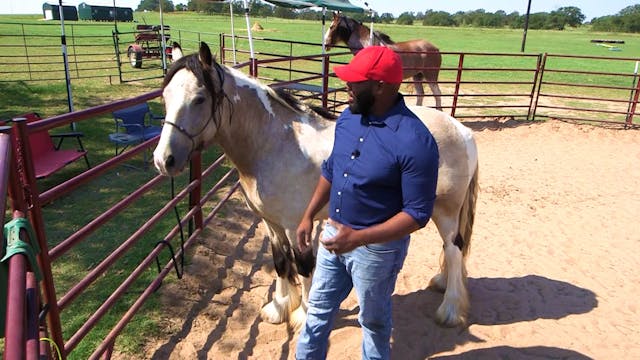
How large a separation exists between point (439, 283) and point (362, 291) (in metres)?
1.99

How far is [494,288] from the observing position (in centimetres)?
396

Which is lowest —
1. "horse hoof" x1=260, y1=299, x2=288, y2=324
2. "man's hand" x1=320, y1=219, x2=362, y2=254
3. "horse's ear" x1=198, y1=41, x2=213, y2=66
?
"horse hoof" x1=260, y1=299, x2=288, y2=324

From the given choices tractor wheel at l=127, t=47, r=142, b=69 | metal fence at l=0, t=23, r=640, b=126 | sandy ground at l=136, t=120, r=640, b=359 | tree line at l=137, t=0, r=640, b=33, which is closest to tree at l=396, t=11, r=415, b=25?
tree line at l=137, t=0, r=640, b=33

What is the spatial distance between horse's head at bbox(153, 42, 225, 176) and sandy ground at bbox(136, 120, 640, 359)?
1.43 m

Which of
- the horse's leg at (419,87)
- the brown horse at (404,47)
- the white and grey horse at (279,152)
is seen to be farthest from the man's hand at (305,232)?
the horse's leg at (419,87)

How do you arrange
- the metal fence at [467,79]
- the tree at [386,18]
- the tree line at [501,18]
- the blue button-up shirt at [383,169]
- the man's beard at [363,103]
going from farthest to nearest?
the tree at [386,18] → the tree line at [501,18] → the metal fence at [467,79] → the man's beard at [363,103] → the blue button-up shirt at [383,169]

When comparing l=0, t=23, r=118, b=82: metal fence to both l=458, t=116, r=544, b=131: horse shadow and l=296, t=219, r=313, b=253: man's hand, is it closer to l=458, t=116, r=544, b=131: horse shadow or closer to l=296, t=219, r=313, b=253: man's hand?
l=458, t=116, r=544, b=131: horse shadow

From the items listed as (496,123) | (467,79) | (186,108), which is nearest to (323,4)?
(496,123)

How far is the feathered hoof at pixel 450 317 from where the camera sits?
3381mm

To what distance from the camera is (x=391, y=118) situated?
6.01 ft

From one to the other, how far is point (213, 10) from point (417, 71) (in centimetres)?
6606

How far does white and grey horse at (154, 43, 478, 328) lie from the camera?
2.51 meters

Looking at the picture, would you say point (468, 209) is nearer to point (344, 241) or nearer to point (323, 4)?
point (344, 241)

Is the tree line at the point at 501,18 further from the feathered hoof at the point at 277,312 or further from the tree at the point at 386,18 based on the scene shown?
the feathered hoof at the point at 277,312
